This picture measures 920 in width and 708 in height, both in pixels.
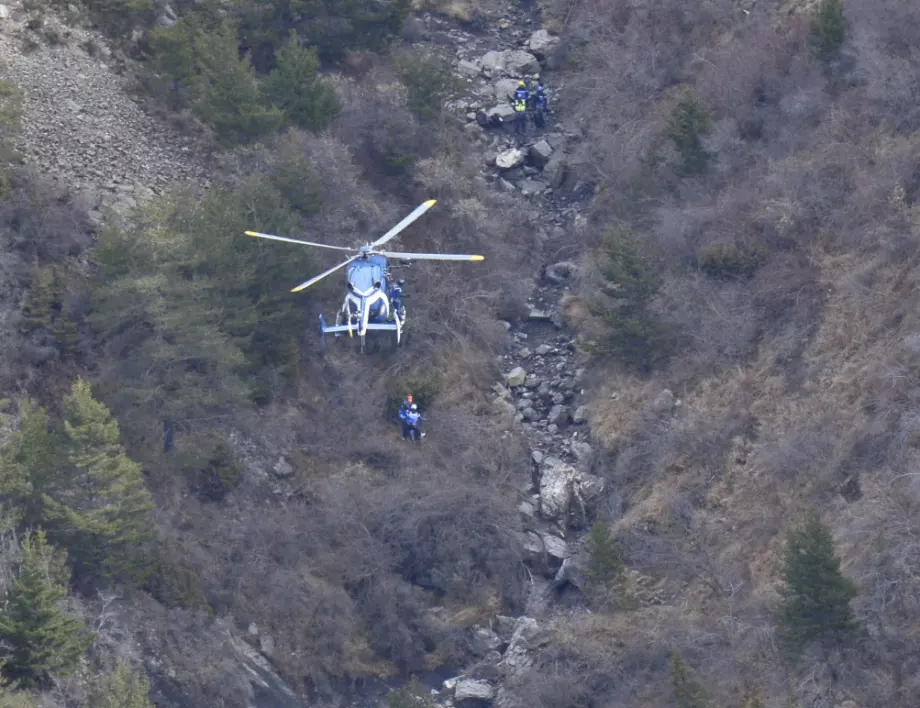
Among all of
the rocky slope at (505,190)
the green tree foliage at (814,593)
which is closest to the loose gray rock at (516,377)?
the rocky slope at (505,190)

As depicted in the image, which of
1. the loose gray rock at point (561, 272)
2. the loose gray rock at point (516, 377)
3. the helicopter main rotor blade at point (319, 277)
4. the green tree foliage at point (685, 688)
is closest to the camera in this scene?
the green tree foliage at point (685, 688)

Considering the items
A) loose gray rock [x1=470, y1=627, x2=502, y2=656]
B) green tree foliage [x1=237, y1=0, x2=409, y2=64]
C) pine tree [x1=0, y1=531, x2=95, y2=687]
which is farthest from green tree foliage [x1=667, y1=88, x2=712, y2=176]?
pine tree [x1=0, y1=531, x2=95, y2=687]

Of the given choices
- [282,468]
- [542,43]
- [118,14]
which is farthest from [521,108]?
[282,468]

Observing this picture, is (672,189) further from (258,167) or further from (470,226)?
(258,167)

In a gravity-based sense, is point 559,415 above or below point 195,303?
below

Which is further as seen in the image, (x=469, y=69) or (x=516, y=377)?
(x=469, y=69)

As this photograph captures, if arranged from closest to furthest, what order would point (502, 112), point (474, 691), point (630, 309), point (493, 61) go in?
point (474, 691) < point (630, 309) < point (502, 112) < point (493, 61)

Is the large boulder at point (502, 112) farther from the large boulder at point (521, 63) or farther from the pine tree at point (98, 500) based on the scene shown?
the pine tree at point (98, 500)

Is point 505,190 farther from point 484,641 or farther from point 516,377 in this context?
point 484,641
